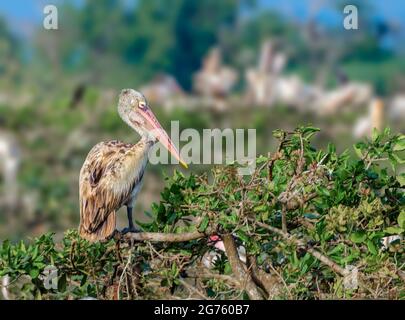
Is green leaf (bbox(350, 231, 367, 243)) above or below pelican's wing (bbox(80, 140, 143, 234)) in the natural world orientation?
below

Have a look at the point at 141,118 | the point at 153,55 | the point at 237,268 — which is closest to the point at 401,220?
the point at 237,268

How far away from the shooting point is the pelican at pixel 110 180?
3842 mm

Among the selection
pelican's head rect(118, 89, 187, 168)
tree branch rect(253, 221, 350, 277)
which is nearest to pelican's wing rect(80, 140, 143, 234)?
pelican's head rect(118, 89, 187, 168)

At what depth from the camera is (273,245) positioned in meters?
3.64

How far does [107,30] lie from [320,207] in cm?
2552

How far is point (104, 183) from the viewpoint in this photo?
3.99 meters

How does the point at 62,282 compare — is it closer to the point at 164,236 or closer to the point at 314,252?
the point at 164,236

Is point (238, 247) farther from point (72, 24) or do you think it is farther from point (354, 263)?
point (72, 24)

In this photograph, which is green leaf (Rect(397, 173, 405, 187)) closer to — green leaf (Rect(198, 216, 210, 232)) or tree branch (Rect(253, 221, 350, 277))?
tree branch (Rect(253, 221, 350, 277))

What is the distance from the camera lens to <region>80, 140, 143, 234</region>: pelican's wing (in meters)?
3.91

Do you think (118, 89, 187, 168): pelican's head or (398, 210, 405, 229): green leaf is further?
(118, 89, 187, 168): pelican's head

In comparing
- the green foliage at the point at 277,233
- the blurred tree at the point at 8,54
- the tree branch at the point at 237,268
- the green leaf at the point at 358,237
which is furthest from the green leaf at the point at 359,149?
the blurred tree at the point at 8,54

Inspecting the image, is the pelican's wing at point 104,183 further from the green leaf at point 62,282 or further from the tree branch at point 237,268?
the tree branch at point 237,268

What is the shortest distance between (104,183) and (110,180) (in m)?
0.02
